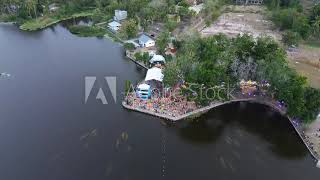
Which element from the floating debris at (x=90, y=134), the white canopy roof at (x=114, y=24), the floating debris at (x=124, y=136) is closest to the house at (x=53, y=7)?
the white canopy roof at (x=114, y=24)

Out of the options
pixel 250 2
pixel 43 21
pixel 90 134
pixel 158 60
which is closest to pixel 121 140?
pixel 90 134

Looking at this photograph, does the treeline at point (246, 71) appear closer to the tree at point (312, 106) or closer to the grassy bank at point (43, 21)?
the tree at point (312, 106)

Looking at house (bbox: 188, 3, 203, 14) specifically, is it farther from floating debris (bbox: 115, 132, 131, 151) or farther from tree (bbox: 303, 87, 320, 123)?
floating debris (bbox: 115, 132, 131, 151)

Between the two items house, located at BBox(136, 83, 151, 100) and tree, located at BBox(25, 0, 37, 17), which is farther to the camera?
tree, located at BBox(25, 0, 37, 17)

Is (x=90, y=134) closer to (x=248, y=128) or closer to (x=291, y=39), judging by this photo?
(x=248, y=128)

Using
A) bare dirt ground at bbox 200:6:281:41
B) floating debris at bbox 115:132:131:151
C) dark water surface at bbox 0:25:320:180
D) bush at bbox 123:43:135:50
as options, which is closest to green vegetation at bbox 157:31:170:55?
bush at bbox 123:43:135:50

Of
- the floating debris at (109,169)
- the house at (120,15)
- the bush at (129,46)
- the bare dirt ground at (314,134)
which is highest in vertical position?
the house at (120,15)
